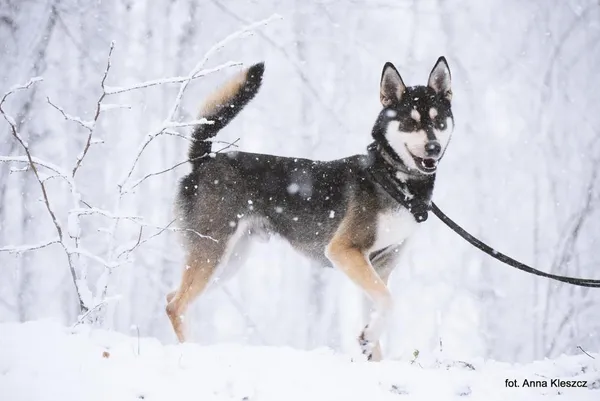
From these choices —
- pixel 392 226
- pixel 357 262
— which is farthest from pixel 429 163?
pixel 357 262

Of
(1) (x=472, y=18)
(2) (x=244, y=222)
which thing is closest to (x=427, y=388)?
(2) (x=244, y=222)

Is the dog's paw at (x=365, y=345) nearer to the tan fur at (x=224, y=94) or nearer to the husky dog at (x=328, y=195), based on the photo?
the husky dog at (x=328, y=195)

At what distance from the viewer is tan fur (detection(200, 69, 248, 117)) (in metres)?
4.66

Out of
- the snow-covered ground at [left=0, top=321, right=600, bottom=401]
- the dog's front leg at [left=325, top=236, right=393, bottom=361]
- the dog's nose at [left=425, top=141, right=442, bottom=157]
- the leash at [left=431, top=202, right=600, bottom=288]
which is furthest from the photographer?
the dog's nose at [left=425, top=141, right=442, bottom=157]

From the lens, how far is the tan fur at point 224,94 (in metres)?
4.66

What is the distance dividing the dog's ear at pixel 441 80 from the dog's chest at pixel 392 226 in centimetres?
101

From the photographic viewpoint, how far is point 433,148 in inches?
157

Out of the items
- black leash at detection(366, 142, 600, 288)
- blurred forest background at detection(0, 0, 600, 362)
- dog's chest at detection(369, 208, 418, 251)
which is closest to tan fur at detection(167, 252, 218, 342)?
dog's chest at detection(369, 208, 418, 251)

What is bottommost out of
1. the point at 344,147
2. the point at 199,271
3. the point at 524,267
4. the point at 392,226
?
the point at 524,267

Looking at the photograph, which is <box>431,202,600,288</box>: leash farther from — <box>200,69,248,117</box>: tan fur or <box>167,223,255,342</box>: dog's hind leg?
<box>200,69,248,117</box>: tan fur

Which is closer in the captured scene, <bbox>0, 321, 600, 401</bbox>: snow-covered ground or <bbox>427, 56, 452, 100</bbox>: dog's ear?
<bbox>0, 321, 600, 401</bbox>: snow-covered ground

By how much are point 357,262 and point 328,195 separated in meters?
0.75

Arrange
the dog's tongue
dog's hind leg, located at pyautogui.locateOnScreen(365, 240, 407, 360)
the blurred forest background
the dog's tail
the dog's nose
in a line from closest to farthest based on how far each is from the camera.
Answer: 1. the dog's nose
2. the dog's tongue
3. dog's hind leg, located at pyautogui.locateOnScreen(365, 240, 407, 360)
4. the dog's tail
5. the blurred forest background

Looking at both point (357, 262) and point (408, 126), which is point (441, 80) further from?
point (357, 262)
